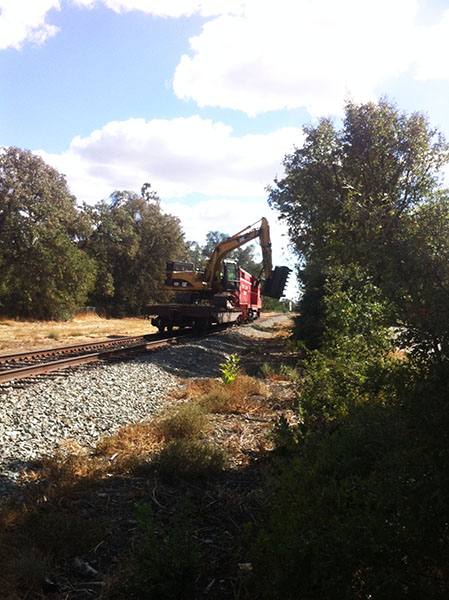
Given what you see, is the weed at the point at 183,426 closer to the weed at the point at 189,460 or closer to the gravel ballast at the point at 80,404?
the weed at the point at 189,460

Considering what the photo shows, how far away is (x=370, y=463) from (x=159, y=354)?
9.93 m

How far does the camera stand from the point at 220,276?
20844 mm

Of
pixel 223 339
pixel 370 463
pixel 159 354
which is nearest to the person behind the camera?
pixel 370 463

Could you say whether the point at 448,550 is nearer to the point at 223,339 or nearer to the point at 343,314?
the point at 343,314

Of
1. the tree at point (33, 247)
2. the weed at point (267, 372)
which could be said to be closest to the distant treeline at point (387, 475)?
the weed at point (267, 372)

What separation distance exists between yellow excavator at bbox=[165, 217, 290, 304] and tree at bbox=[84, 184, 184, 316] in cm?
1796

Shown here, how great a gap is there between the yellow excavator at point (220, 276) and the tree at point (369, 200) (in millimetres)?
1463

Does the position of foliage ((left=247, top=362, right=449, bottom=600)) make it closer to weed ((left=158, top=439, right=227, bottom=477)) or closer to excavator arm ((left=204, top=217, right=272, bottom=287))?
weed ((left=158, top=439, right=227, bottom=477))

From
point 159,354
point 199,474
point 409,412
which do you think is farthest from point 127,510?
point 159,354

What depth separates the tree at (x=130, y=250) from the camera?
38531 mm

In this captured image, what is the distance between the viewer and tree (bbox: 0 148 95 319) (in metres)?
27.3

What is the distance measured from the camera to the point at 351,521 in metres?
2.41

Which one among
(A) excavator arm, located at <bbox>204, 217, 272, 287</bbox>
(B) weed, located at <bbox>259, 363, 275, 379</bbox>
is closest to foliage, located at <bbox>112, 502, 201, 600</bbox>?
(B) weed, located at <bbox>259, 363, 275, 379</bbox>

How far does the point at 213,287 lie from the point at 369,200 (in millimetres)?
16117
